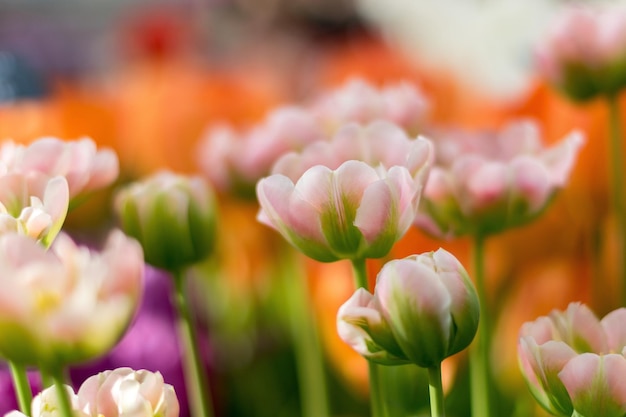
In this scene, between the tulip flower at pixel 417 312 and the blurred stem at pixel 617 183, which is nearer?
the tulip flower at pixel 417 312

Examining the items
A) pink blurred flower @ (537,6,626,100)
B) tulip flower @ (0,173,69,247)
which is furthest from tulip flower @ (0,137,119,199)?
pink blurred flower @ (537,6,626,100)

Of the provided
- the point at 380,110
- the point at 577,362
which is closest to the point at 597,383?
the point at 577,362

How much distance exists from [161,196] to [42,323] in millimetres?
69

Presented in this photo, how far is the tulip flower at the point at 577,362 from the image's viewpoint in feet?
0.39

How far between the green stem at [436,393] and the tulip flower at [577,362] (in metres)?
0.01

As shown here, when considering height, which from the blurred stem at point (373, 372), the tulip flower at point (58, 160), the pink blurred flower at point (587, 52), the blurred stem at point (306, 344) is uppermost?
the pink blurred flower at point (587, 52)

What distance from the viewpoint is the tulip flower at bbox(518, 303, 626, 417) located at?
12 cm

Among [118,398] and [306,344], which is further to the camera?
[306,344]

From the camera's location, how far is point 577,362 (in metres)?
0.12

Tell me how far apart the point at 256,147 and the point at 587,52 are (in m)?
0.09

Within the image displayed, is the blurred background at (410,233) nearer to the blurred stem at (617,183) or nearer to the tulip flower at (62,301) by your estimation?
the blurred stem at (617,183)

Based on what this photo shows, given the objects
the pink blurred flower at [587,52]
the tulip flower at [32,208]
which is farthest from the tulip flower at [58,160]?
the pink blurred flower at [587,52]

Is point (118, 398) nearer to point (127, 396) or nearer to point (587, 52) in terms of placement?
point (127, 396)

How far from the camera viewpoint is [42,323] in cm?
11
